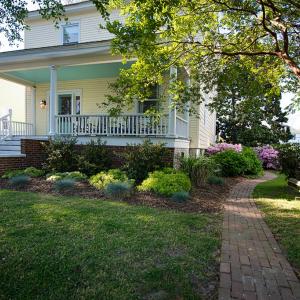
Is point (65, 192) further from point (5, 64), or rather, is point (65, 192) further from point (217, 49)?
point (5, 64)

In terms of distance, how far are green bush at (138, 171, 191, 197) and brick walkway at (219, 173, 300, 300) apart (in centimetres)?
187

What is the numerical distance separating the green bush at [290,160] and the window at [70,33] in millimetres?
11349

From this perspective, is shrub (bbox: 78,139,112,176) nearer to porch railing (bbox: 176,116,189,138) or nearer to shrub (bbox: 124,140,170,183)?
shrub (bbox: 124,140,170,183)

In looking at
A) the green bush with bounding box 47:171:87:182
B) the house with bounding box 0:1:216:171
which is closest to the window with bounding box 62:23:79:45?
the house with bounding box 0:1:216:171

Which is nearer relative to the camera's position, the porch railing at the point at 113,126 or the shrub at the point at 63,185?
the shrub at the point at 63,185

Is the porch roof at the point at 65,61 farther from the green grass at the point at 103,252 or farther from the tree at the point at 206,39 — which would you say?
the green grass at the point at 103,252

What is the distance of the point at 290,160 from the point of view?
10008mm

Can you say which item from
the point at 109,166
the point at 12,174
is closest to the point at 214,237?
the point at 109,166

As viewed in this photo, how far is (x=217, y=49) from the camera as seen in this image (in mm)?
6871

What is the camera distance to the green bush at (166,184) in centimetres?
758

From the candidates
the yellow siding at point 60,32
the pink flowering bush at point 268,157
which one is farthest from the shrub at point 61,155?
the pink flowering bush at point 268,157

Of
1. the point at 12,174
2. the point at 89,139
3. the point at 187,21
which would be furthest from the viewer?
the point at 89,139

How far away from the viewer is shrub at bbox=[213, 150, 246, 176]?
14.2 metres

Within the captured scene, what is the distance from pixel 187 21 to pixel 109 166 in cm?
536
